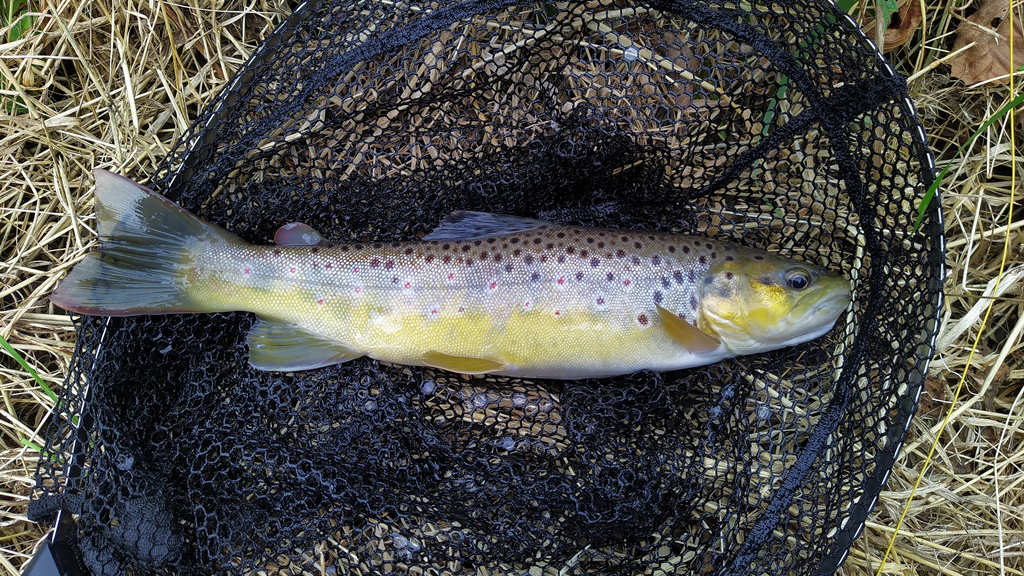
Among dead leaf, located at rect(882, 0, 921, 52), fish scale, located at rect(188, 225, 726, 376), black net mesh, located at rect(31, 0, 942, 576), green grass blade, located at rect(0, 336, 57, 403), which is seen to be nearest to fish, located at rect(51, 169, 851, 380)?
fish scale, located at rect(188, 225, 726, 376)

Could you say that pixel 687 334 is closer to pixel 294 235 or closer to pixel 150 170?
pixel 294 235

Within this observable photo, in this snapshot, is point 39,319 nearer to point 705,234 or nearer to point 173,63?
point 173,63

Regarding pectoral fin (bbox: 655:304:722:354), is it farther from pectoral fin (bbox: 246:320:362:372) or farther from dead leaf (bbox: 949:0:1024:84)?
dead leaf (bbox: 949:0:1024:84)

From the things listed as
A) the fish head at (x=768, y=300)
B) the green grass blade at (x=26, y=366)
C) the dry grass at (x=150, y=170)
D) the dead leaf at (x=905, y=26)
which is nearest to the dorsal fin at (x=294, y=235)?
the dry grass at (x=150, y=170)

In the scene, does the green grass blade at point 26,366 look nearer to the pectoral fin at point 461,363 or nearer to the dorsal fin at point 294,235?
the dorsal fin at point 294,235

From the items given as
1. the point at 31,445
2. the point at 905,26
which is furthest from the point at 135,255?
the point at 905,26
